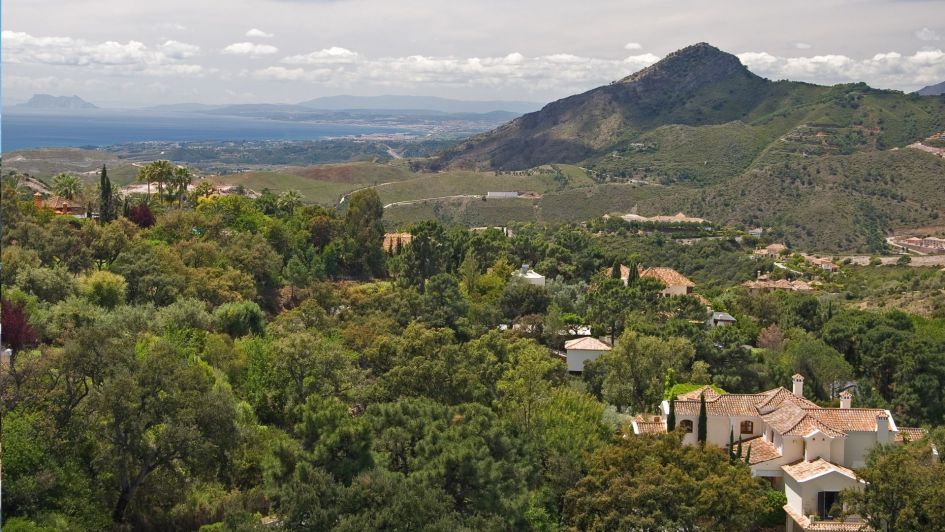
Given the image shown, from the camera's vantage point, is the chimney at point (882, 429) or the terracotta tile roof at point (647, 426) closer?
the chimney at point (882, 429)

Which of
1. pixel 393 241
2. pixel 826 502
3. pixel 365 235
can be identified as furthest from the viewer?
pixel 393 241

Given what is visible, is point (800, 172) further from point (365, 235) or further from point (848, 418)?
point (848, 418)

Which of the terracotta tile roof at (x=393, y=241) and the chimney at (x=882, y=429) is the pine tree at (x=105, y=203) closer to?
the terracotta tile roof at (x=393, y=241)

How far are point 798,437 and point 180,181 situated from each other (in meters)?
49.6

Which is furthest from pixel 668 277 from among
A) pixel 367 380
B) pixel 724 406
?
pixel 367 380

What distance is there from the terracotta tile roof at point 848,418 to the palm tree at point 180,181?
1910 inches

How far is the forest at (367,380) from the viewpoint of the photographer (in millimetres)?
19859

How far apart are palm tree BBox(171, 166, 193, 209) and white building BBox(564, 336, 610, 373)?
35.2 m

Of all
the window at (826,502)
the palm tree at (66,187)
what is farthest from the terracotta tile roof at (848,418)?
the palm tree at (66,187)

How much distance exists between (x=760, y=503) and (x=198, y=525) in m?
15.2

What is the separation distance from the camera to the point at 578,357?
3978cm

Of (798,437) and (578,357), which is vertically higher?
(798,437)

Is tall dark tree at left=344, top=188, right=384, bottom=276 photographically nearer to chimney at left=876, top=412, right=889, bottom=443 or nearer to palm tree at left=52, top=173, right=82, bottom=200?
palm tree at left=52, top=173, right=82, bottom=200

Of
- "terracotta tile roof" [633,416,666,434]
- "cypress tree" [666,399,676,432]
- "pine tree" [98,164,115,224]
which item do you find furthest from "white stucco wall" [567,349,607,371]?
"pine tree" [98,164,115,224]
